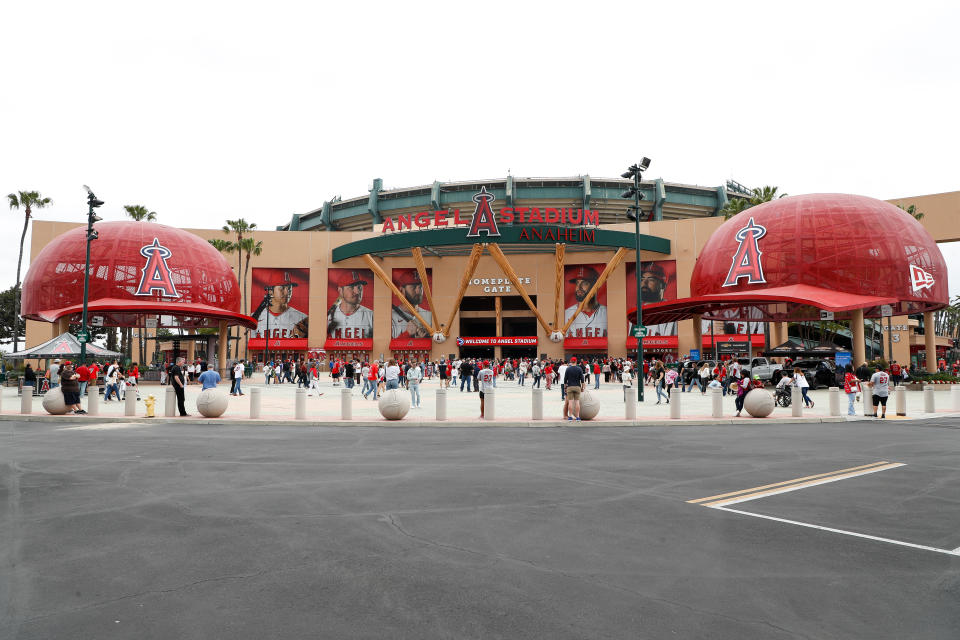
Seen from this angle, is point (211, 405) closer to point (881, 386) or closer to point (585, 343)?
point (881, 386)

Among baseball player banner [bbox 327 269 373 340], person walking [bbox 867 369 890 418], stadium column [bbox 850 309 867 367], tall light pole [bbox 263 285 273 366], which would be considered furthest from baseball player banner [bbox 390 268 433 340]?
person walking [bbox 867 369 890 418]

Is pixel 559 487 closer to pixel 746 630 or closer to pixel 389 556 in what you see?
pixel 389 556

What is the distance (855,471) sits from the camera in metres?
8.81

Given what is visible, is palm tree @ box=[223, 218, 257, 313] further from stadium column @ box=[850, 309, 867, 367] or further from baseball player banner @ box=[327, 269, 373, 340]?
stadium column @ box=[850, 309, 867, 367]

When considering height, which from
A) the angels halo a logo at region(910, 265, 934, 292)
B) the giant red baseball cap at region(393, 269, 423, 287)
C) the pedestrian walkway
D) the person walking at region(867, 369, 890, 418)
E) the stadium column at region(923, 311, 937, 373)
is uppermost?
the giant red baseball cap at region(393, 269, 423, 287)

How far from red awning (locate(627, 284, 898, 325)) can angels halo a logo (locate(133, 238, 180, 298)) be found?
2958cm

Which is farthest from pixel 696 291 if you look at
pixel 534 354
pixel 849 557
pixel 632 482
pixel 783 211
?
pixel 849 557

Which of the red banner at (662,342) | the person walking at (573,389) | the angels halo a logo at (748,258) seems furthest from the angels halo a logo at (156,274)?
the red banner at (662,342)

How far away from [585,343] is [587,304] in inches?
151

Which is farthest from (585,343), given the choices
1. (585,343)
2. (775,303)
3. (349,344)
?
(775,303)

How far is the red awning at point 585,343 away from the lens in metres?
58.6

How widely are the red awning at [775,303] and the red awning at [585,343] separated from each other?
1583 cm

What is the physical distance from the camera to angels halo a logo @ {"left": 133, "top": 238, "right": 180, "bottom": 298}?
38.3 meters

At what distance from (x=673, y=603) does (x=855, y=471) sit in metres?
6.34
